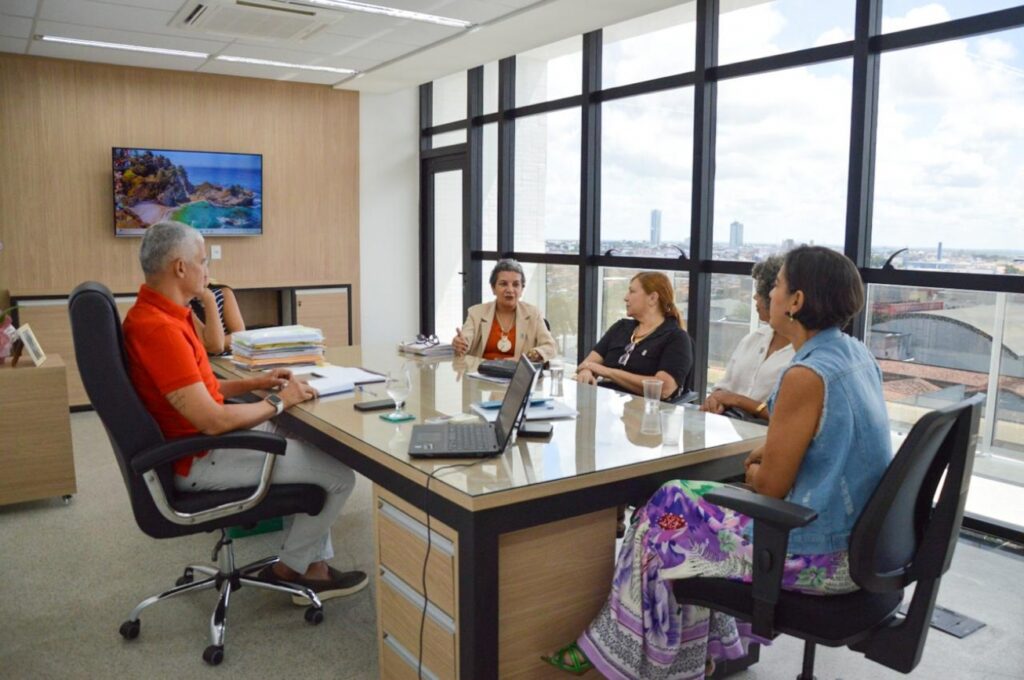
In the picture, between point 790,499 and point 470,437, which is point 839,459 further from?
point 470,437

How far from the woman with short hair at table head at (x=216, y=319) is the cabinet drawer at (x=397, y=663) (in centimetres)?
189

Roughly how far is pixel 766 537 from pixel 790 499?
17cm

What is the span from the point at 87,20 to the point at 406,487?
4440mm

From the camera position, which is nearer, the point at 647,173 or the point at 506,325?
the point at 506,325

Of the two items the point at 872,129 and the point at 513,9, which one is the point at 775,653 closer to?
the point at 872,129

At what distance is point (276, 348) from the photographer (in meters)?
3.67

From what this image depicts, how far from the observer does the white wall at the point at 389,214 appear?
7719mm

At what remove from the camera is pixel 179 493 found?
258 cm

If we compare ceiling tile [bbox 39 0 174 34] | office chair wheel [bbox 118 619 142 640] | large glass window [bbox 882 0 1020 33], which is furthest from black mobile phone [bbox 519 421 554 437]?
ceiling tile [bbox 39 0 174 34]

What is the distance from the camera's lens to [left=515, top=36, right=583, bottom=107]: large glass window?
19.3 ft

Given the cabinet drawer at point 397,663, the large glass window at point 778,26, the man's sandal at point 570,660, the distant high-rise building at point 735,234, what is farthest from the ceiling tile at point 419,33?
the man's sandal at point 570,660

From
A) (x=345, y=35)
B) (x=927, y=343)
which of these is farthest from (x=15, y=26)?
(x=927, y=343)

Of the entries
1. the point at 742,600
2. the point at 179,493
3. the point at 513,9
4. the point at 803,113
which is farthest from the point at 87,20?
the point at 742,600

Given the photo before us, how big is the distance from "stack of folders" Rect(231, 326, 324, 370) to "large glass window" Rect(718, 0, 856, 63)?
292cm
